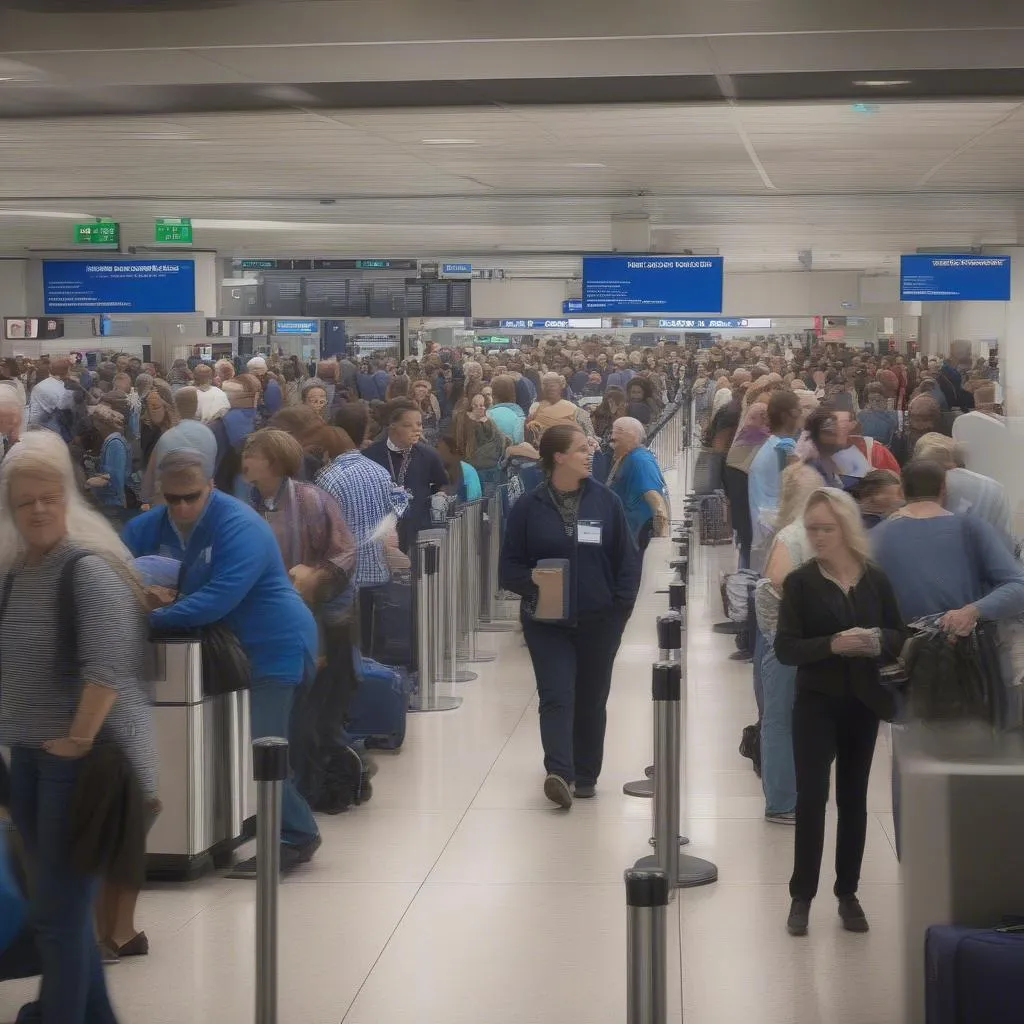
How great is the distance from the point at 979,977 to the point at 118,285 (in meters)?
22.0

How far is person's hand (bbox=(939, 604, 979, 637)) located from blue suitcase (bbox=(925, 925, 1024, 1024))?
7.18ft

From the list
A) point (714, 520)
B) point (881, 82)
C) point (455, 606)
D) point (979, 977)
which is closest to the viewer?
point (979, 977)

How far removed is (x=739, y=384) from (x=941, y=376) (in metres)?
4.04

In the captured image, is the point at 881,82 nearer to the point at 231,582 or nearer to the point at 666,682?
the point at 666,682

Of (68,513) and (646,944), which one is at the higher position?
(68,513)

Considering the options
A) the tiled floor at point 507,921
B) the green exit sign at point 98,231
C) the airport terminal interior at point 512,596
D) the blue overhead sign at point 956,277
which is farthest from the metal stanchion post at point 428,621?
the blue overhead sign at point 956,277

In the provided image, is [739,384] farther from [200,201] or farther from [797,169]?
[200,201]

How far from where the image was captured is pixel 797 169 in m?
16.1

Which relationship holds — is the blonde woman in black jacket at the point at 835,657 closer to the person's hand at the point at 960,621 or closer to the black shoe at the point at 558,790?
the person's hand at the point at 960,621

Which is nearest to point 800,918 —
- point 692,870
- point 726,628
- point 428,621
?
point 692,870

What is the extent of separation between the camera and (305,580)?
293 inches

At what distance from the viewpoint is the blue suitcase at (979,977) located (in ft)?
13.7

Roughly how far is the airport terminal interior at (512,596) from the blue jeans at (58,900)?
313 mm

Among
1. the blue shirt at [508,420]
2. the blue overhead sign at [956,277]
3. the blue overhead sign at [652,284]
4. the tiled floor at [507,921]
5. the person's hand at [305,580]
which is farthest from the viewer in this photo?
the blue overhead sign at [956,277]
